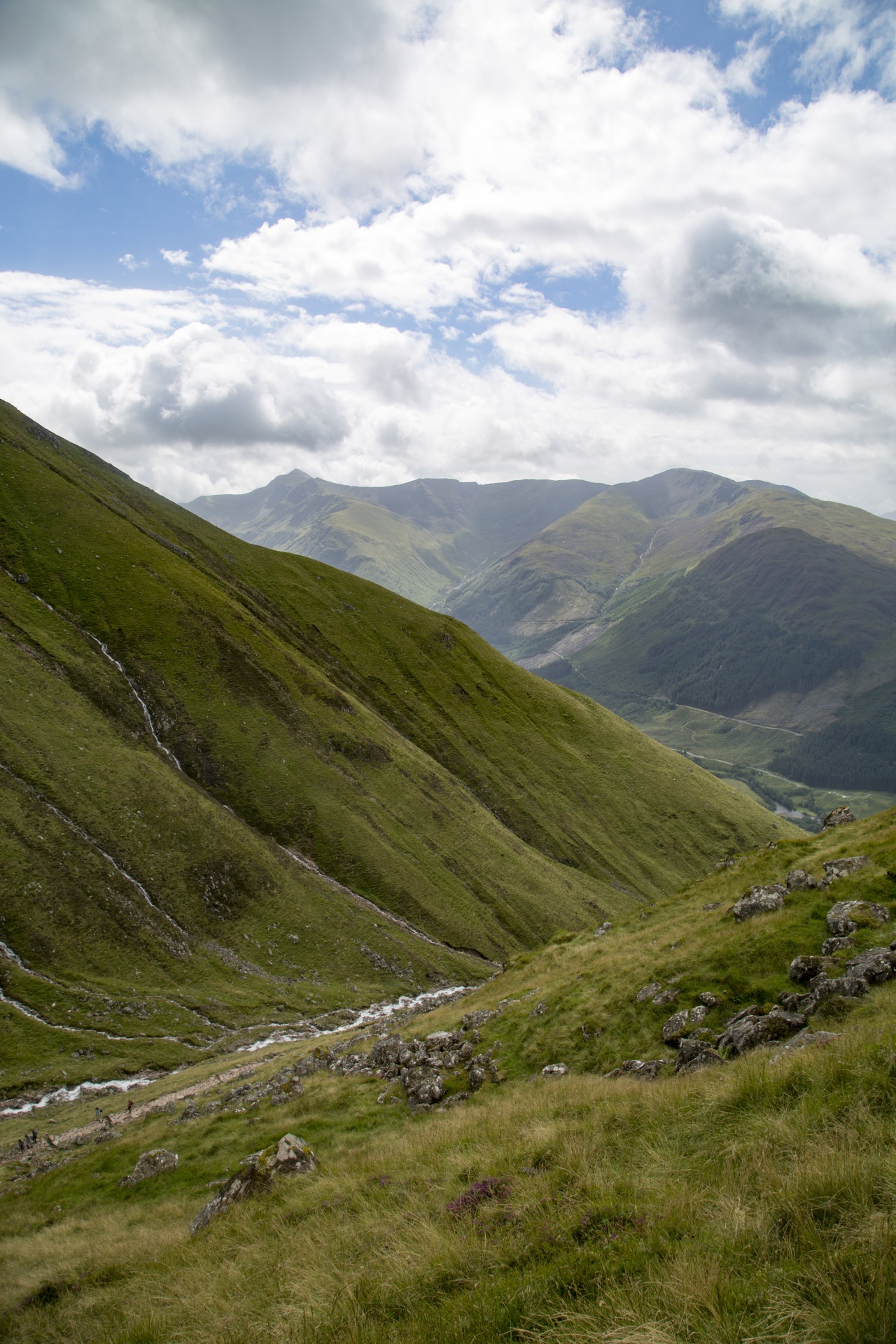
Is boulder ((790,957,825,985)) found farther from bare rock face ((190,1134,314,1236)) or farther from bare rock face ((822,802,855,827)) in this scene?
bare rock face ((822,802,855,827))

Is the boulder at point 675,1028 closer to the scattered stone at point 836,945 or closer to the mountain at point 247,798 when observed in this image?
the scattered stone at point 836,945

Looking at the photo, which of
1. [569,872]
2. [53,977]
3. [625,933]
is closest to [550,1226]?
[625,933]

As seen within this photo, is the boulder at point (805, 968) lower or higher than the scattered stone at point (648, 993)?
higher

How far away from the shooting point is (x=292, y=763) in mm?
95500

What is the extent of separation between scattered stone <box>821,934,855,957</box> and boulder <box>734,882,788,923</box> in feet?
14.2

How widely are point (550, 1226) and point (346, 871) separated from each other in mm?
80026

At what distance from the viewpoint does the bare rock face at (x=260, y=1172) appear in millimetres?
16109

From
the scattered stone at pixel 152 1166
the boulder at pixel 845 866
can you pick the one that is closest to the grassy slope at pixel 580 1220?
the boulder at pixel 845 866

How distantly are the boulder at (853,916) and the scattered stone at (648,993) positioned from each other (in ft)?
20.6

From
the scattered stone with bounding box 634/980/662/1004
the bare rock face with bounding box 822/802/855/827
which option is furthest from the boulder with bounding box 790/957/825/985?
the bare rock face with bounding box 822/802/855/827

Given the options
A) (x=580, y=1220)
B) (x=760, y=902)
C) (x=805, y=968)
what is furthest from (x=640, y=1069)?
(x=580, y=1220)

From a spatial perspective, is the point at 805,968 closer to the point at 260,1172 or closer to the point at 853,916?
the point at 853,916

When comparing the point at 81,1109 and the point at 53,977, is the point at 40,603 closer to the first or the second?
the point at 53,977

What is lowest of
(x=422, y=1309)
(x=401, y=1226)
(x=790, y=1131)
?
(x=401, y=1226)
